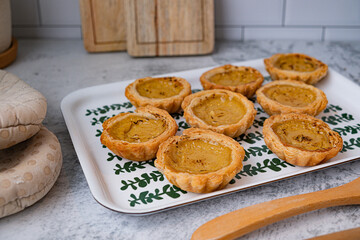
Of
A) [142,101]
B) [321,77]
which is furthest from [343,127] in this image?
[142,101]

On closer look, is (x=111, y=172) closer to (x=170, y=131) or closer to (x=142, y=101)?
(x=170, y=131)

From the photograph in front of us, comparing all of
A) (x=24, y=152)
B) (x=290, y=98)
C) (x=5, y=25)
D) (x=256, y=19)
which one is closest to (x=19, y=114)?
(x=24, y=152)

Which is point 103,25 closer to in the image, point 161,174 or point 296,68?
point 296,68

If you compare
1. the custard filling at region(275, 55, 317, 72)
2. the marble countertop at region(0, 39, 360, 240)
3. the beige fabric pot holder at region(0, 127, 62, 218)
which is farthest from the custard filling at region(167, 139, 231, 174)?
the custard filling at region(275, 55, 317, 72)

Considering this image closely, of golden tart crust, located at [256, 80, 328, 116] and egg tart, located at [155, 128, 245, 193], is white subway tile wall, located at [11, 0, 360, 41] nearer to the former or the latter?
golden tart crust, located at [256, 80, 328, 116]

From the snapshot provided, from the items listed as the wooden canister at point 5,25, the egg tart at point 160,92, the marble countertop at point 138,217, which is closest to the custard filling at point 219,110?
the egg tart at point 160,92

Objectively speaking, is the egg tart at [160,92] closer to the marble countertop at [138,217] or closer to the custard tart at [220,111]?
the custard tart at [220,111]

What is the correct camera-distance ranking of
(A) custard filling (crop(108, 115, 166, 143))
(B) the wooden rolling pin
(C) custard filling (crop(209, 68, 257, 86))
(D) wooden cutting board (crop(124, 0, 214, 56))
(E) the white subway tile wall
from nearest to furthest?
(B) the wooden rolling pin < (A) custard filling (crop(108, 115, 166, 143)) < (C) custard filling (crop(209, 68, 257, 86)) < (D) wooden cutting board (crop(124, 0, 214, 56)) < (E) the white subway tile wall
